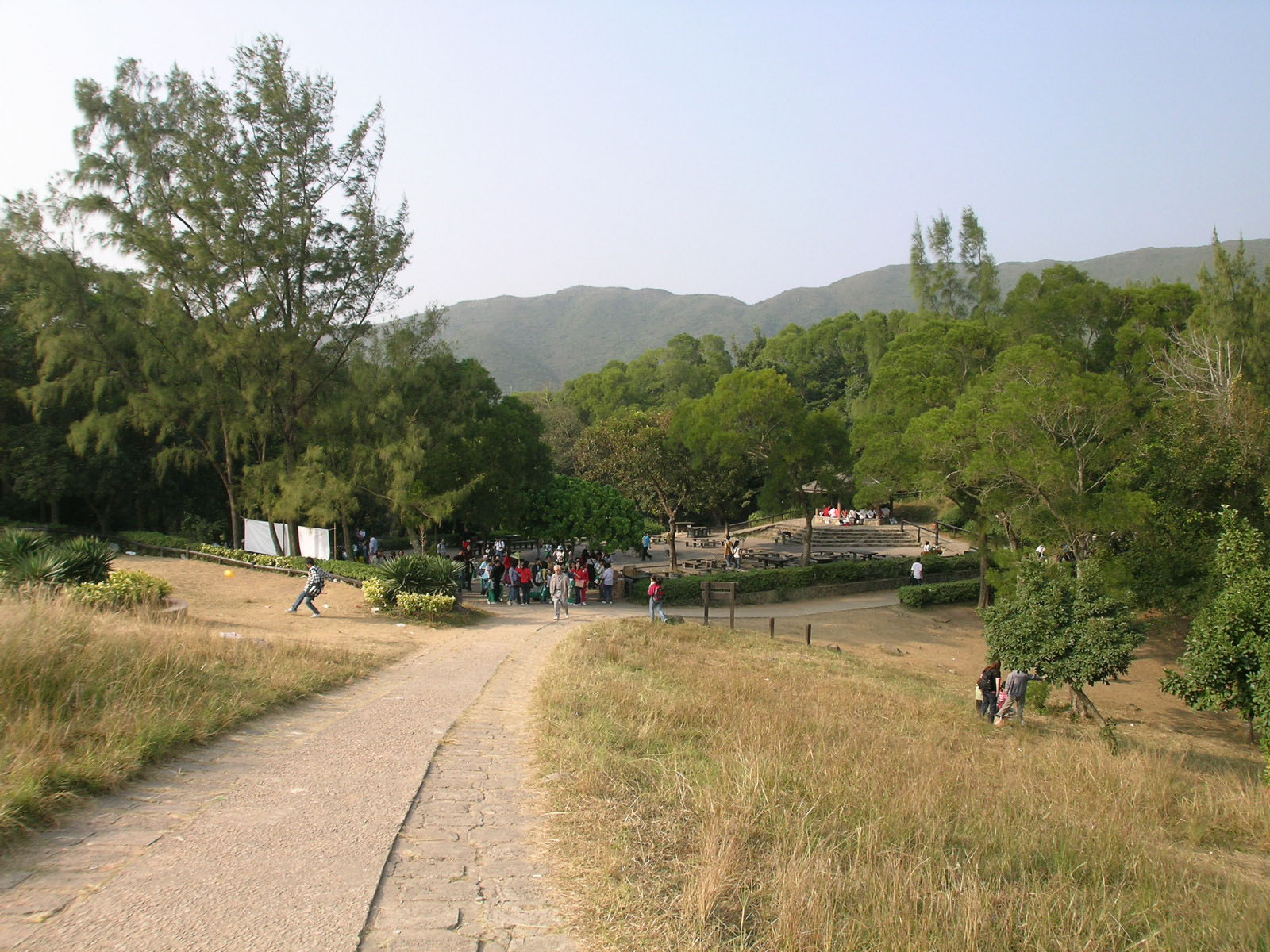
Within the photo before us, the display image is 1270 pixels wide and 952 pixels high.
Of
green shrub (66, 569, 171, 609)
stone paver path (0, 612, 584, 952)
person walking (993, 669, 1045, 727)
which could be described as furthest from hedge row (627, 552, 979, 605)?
stone paver path (0, 612, 584, 952)

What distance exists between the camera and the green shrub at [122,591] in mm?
12445

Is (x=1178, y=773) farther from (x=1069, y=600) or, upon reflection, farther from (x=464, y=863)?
(x=464, y=863)

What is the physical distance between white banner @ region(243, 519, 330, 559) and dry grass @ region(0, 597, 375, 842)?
15492 mm

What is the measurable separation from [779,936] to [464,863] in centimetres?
177

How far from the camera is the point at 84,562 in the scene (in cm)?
1405

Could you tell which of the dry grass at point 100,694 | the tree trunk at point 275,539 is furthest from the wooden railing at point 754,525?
the dry grass at point 100,694

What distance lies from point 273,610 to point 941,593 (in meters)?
20.8

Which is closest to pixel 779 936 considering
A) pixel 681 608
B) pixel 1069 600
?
pixel 1069 600

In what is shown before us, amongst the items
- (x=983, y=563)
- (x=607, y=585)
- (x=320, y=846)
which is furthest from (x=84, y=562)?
(x=983, y=563)

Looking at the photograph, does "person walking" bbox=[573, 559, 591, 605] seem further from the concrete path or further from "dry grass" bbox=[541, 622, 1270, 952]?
the concrete path

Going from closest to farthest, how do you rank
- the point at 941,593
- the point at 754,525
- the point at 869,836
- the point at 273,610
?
the point at 869,836
the point at 273,610
the point at 941,593
the point at 754,525

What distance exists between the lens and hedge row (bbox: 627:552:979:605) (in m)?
24.8

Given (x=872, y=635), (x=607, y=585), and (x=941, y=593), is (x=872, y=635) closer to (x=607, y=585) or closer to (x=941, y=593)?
(x=941, y=593)

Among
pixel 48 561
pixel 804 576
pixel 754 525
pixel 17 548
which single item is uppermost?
pixel 17 548
